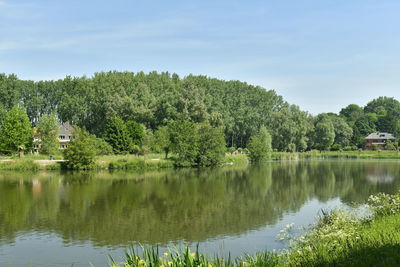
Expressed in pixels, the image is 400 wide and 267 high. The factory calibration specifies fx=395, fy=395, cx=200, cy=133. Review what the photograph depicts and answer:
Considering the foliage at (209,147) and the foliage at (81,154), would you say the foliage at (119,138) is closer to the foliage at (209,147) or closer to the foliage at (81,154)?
the foliage at (209,147)

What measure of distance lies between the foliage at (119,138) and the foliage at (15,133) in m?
12.3

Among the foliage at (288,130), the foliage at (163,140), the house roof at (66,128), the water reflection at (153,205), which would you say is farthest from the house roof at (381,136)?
the water reflection at (153,205)

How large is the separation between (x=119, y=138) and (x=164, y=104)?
534 inches

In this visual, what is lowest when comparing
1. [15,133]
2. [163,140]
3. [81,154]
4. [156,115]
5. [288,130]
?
[81,154]

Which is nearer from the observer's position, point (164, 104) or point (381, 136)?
point (164, 104)

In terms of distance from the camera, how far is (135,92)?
80625mm

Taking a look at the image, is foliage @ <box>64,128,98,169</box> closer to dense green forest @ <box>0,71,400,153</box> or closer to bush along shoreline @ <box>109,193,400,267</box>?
dense green forest @ <box>0,71,400,153</box>

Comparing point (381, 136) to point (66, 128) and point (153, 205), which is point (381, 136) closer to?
point (66, 128)

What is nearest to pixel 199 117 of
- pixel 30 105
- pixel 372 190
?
pixel 30 105

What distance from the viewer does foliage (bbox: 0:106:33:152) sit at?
6072 centimetres

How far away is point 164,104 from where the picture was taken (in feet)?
247

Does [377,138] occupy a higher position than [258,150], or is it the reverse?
[377,138]

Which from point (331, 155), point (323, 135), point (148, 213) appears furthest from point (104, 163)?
point (323, 135)

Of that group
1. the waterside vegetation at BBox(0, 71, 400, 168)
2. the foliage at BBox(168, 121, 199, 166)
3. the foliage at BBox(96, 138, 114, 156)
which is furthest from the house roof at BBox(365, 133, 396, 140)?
the foliage at BBox(96, 138, 114, 156)
